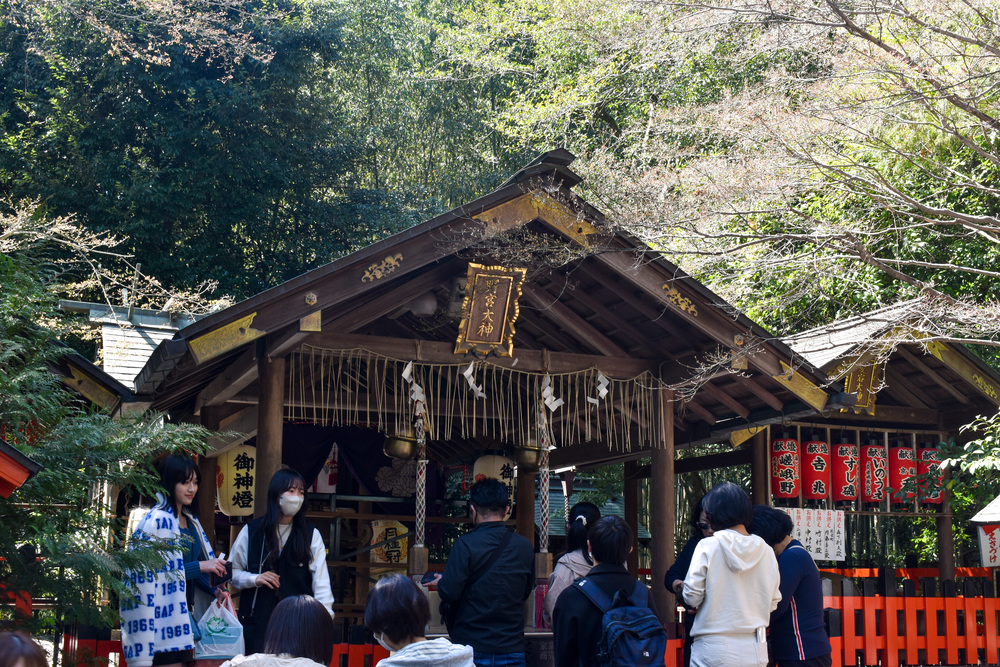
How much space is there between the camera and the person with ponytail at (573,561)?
5156mm

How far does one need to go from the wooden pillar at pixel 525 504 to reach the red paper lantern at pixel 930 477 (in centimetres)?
441

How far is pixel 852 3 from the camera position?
28.2ft

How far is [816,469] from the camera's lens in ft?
32.7

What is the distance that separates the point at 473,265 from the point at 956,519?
8.79 m

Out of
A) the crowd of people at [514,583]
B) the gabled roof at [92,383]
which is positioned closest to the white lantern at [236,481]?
the gabled roof at [92,383]

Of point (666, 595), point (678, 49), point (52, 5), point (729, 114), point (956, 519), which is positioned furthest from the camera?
point (52, 5)

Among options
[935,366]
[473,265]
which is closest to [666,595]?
[473,265]

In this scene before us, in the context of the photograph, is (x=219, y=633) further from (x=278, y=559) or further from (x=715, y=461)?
(x=715, y=461)

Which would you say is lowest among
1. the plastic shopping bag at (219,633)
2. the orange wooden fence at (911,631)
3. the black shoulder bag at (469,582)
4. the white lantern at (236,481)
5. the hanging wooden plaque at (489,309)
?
the orange wooden fence at (911,631)

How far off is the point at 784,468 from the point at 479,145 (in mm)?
16868

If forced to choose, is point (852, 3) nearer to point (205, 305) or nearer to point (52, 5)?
point (205, 305)

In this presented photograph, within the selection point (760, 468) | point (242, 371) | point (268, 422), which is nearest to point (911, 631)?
point (760, 468)

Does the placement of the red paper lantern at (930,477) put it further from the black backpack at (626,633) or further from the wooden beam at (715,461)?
the black backpack at (626,633)

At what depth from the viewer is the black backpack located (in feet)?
13.6
